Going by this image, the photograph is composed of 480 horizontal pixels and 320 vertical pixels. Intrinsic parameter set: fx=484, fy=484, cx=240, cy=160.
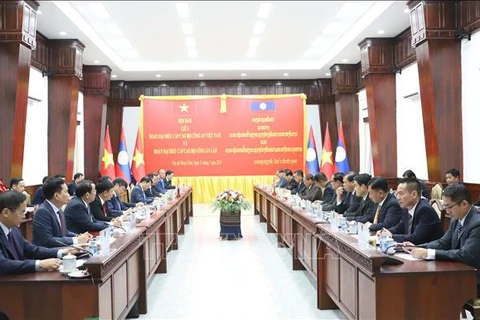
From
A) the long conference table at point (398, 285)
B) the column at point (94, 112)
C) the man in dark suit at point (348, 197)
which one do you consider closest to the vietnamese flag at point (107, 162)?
the column at point (94, 112)

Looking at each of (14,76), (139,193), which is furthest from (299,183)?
(14,76)

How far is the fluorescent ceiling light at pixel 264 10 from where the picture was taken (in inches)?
257

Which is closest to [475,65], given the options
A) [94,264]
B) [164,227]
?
[164,227]

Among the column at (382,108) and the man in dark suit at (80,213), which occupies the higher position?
the column at (382,108)

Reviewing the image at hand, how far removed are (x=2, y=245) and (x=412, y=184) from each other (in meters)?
2.45

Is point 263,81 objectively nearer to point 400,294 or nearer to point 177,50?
point 177,50

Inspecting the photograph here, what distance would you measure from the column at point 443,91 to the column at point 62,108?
5558 millimetres

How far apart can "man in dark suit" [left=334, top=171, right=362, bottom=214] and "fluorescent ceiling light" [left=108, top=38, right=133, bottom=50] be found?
194 inches

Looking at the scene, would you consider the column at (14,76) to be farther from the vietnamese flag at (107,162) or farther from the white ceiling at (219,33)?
the vietnamese flag at (107,162)

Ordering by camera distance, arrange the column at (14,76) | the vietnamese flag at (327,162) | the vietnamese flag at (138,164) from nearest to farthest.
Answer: the column at (14,76)
the vietnamese flag at (327,162)
the vietnamese flag at (138,164)

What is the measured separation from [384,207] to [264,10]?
3953 mm

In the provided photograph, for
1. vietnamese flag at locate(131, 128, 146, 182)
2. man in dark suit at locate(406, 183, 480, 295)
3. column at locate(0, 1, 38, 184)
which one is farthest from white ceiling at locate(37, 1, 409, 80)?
man in dark suit at locate(406, 183, 480, 295)

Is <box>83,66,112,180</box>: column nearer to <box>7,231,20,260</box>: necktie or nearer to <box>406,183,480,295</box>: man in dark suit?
<box>7,231,20,260</box>: necktie

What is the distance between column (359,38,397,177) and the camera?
8.42m
